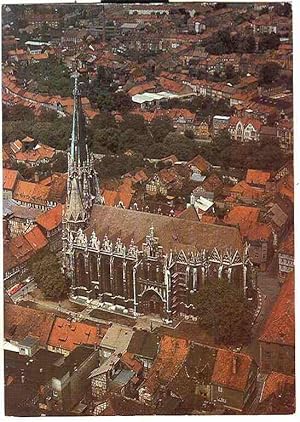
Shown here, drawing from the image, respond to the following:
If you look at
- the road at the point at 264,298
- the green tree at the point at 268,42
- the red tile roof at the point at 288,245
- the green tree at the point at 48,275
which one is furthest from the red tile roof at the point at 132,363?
the green tree at the point at 268,42

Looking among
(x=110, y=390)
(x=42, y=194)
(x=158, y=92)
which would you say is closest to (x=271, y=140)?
(x=158, y=92)

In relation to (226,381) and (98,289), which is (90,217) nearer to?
(98,289)

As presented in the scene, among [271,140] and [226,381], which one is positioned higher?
[271,140]

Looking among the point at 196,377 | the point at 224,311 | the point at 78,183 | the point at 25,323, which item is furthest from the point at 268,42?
the point at 25,323

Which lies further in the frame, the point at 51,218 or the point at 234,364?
the point at 51,218

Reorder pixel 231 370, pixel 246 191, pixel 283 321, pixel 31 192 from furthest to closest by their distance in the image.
Answer: pixel 31 192, pixel 246 191, pixel 283 321, pixel 231 370

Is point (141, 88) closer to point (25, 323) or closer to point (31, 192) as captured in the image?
point (31, 192)

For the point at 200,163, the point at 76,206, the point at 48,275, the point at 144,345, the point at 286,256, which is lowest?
the point at 144,345
